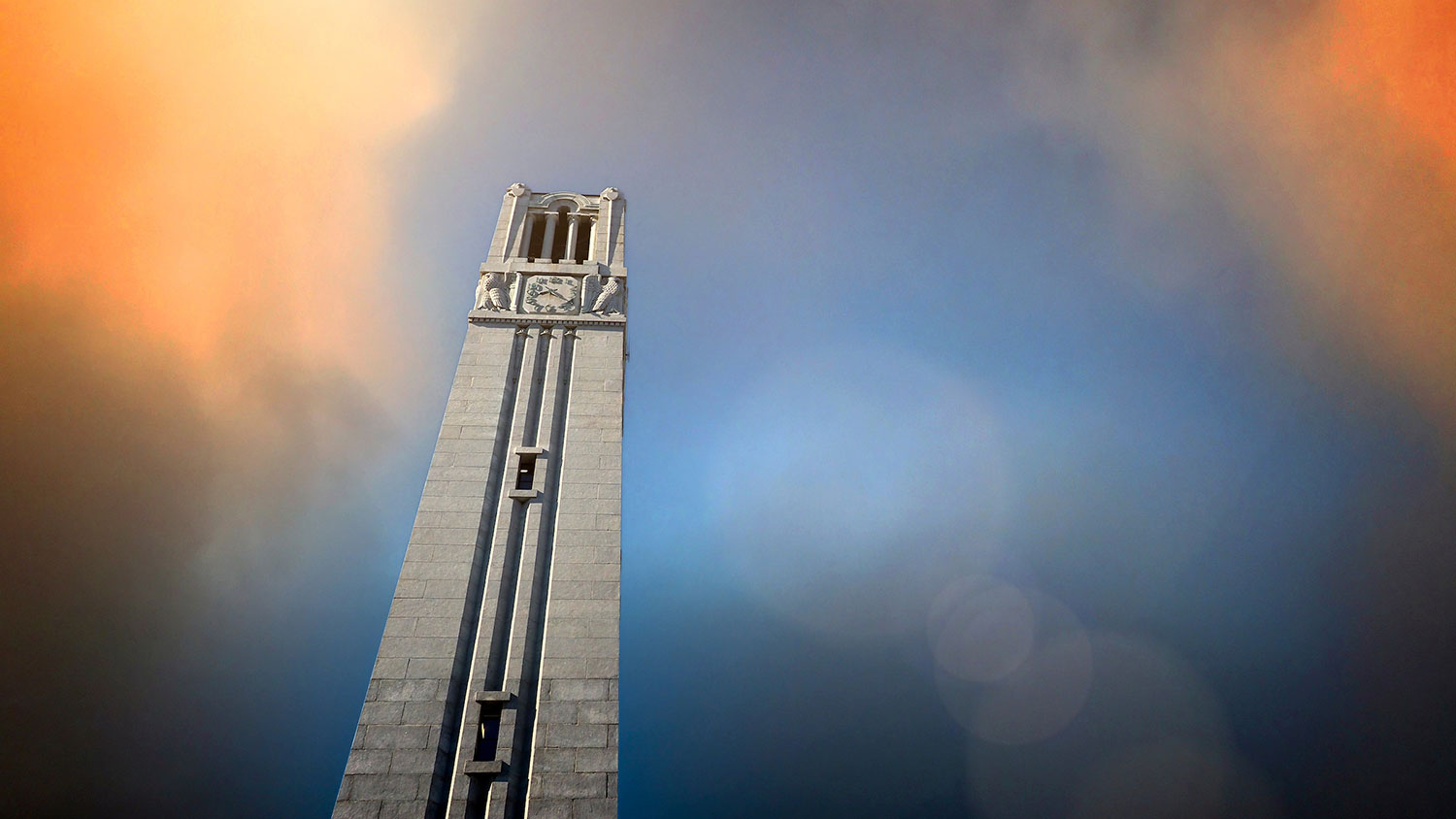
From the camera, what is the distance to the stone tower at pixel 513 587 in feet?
61.7

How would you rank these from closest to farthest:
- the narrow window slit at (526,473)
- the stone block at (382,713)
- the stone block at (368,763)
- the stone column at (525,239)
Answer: the stone block at (368,763)
the stone block at (382,713)
the narrow window slit at (526,473)
the stone column at (525,239)

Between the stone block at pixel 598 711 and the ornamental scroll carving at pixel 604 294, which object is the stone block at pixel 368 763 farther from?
the ornamental scroll carving at pixel 604 294

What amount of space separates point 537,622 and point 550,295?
15378 mm

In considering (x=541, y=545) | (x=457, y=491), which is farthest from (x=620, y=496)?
(x=457, y=491)

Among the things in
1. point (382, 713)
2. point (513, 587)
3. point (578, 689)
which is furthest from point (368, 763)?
point (513, 587)

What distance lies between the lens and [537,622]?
22.3m

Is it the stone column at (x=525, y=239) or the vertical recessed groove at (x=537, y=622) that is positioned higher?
the stone column at (x=525, y=239)

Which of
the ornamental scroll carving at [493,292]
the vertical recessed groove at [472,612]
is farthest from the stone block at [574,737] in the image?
the ornamental scroll carving at [493,292]

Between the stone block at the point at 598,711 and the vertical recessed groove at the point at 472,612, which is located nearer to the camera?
the vertical recessed groove at the point at 472,612

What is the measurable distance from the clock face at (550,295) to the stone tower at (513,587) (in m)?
0.08

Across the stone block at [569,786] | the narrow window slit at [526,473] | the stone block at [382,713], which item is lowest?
the stone block at [569,786]

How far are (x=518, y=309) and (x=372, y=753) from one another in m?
18.3

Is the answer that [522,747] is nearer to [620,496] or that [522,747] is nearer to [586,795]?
[586,795]

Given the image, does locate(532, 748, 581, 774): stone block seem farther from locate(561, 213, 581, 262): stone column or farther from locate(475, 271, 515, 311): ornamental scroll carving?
locate(561, 213, 581, 262): stone column
